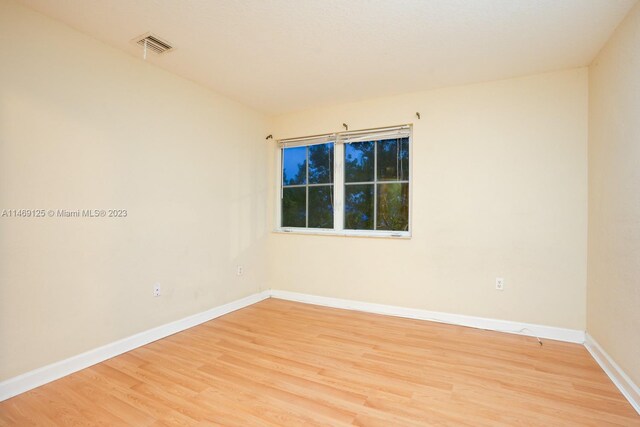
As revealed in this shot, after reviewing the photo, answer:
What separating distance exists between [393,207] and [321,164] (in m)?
1.13

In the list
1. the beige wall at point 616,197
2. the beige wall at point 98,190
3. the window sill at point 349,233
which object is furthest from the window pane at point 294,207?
the beige wall at point 616,197

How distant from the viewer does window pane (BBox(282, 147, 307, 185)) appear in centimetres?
428

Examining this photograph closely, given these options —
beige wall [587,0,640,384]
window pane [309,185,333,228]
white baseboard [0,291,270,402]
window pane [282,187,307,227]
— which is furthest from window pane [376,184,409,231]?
white baseboard [0,291,270,402]

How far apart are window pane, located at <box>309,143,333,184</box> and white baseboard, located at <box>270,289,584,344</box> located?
1.55 metres

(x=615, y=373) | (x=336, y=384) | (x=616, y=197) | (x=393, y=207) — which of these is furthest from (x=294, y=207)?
(x=615, y=373)

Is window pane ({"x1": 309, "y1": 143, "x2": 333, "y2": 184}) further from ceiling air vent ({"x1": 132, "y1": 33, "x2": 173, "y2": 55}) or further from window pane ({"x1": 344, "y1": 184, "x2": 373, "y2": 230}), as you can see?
ceiling air vent ({"x1": 132, "y1": 33, "x2": 173, "y2": 55})

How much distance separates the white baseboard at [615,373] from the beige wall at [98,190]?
11.5ft

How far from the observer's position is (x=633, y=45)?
2020 millimetres

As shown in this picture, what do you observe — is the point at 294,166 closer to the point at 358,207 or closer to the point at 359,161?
the point at 359,161

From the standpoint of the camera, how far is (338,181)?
3994mm

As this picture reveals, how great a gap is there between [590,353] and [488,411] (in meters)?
1.46

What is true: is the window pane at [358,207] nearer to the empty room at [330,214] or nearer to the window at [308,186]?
the empty room at [330,214]

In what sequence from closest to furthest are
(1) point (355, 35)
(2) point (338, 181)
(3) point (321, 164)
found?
(1) point (355, 35), (2) point (338, 181), (3) point (321, 164)

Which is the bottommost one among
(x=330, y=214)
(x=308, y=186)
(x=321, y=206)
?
(x=330, y=214)
